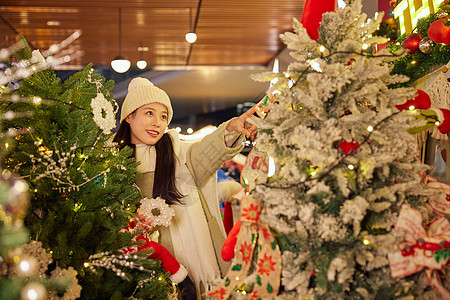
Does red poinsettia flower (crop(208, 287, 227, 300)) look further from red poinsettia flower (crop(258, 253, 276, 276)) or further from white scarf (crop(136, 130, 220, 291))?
white scarf (crop(136, 130, 220, 291))

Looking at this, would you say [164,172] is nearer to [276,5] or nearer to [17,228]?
[17,228]

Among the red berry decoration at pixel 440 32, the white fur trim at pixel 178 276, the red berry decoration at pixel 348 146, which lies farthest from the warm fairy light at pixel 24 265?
the red berry decoration at pixel 440 32

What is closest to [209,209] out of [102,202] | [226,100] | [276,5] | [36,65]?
[102,202]

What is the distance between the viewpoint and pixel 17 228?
1.40 meters

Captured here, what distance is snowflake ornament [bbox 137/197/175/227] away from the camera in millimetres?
2180

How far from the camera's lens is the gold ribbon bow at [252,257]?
1.41 metres

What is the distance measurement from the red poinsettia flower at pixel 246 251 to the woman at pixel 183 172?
0.92 metres

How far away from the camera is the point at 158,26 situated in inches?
278

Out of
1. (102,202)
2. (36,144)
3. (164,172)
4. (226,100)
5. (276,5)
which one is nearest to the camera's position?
(36,144)

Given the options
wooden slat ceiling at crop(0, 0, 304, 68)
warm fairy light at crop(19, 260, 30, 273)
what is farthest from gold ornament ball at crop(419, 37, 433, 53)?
wooden slat ceiling at crop(0, 0, 304, 68)

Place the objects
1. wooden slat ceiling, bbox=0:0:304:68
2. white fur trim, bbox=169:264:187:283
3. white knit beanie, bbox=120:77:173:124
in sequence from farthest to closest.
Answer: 1. wooden slat ceiling, bbox=0:0:304:68
2. white knit beanie, bbox=120:77:173:124
3. white fur trim, bbox=169:264:187:283

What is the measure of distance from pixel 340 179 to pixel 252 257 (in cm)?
39

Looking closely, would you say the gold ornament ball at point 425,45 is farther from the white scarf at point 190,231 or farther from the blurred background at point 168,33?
the blurred background at point 168,33

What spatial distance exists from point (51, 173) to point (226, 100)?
10698 mm
